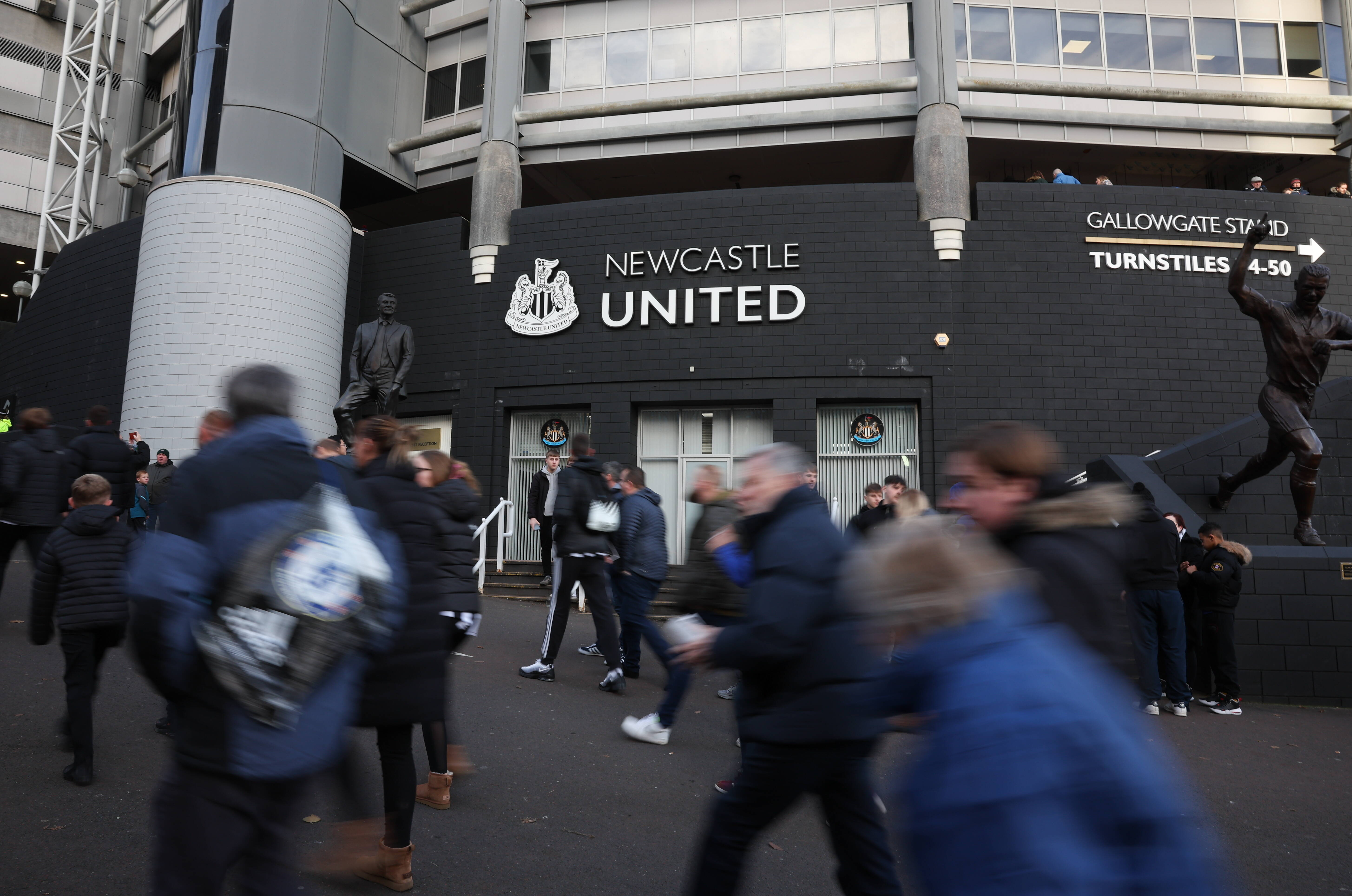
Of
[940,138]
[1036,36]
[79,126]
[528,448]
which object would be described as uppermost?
[79,126]

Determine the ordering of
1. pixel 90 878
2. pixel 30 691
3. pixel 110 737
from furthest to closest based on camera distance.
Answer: pixel 30 691 → pixel 110 737 → pixel 90 878

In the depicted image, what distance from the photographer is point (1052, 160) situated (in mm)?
17938

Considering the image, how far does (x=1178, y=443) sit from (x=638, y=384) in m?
9.09

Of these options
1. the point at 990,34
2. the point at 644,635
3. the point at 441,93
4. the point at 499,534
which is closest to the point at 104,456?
the point at 499,534

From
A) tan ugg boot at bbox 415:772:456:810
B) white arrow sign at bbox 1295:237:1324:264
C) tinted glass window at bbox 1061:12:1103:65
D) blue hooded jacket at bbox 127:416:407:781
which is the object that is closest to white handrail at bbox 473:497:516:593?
tan ugg boot at bbox 415:772:456:810

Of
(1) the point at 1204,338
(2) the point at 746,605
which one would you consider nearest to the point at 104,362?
(2) the point at 746,605

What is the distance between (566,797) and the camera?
485 cm

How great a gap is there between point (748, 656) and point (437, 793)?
103 inches

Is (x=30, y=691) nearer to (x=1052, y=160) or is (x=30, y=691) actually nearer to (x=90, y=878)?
(x=90, y=878)

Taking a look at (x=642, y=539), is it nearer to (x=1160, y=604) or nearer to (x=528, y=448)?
(x=1160, y=604)

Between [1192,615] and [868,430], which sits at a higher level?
[868,430]

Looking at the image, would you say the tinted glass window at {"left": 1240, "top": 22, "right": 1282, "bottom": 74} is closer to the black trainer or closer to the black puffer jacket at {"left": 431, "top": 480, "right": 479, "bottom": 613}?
the black trainer

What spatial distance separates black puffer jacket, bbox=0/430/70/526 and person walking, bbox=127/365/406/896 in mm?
6921

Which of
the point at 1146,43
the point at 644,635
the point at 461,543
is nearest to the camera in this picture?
the point at 461,543
